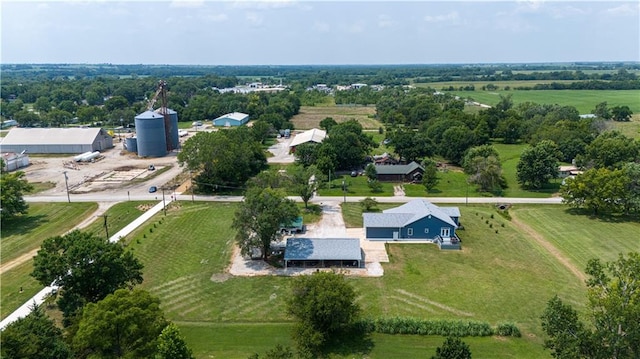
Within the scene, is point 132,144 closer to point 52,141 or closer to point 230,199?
point 52,141

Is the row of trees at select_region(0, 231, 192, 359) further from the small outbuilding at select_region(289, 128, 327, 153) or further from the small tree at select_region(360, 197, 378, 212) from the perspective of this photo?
the small outbuilding at select_region(289, 128, 327, 153)

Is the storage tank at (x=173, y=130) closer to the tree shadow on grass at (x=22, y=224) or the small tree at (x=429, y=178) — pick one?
the tree shadow on grass at (x=22, y=224)

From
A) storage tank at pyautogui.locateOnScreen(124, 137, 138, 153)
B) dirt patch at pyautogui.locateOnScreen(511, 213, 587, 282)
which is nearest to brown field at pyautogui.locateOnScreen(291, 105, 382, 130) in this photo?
storage tank at pyautogui.locateOnScreen(124, 137, 138, 153)

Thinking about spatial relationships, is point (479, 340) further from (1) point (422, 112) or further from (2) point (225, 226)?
(1) point (422, 112)

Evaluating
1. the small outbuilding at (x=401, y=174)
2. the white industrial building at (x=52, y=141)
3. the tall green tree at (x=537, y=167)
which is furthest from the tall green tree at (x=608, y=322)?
the white industrial building at (x=52, y=141)

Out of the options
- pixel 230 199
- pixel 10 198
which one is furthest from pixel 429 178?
pixel 10 198

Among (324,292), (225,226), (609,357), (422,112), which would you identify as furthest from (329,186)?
(422,112)
